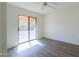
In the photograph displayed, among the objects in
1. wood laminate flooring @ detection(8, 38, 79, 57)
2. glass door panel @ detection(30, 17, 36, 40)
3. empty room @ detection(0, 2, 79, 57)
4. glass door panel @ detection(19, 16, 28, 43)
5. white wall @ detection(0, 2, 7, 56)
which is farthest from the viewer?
glass door panel @ detection(30, 17, 36, 40)

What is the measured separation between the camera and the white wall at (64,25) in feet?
14.3

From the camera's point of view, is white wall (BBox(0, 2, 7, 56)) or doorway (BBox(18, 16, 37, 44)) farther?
doorway (BBox(18, 16, 37, 44))

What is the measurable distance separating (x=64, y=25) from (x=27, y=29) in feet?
7.16

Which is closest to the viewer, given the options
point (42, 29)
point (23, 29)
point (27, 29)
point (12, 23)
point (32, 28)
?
point (12, 23)

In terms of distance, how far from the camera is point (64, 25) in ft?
A: 16.1

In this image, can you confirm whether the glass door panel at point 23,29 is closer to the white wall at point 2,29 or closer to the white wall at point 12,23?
the white wall at point 12,23

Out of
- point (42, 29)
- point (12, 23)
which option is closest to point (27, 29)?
point (12, 23)

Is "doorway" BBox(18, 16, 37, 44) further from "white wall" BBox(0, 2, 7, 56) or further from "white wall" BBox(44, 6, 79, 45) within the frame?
"white wall" BBox(0, 2, 7, 56)

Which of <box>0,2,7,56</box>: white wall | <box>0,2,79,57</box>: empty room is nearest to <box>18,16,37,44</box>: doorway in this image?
<box>0,2,79,57</box>: empty room

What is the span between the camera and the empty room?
3494 mm

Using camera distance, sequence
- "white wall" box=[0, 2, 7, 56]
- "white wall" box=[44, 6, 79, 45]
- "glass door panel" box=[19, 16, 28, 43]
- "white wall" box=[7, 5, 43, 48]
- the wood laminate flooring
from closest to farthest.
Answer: "white wall" box=[0, 2, 7, 56], the wood laminate flooring, "white wall" box=[7, 5, 43, 48], "white wall" box=[44, 6, 79, 45], "glass door panel" box=[19, 16, 28, 43]

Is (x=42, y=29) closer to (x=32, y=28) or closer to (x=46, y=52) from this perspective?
(x=32, y=28)

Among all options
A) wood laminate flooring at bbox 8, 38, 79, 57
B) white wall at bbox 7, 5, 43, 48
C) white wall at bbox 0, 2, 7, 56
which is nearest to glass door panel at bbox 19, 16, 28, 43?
white wall at bbox 7, 5, 43, 48

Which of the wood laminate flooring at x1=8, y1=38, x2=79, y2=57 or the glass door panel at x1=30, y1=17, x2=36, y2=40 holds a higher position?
the glass door panel at x1=30, y1=17, x2=36, y2=40
